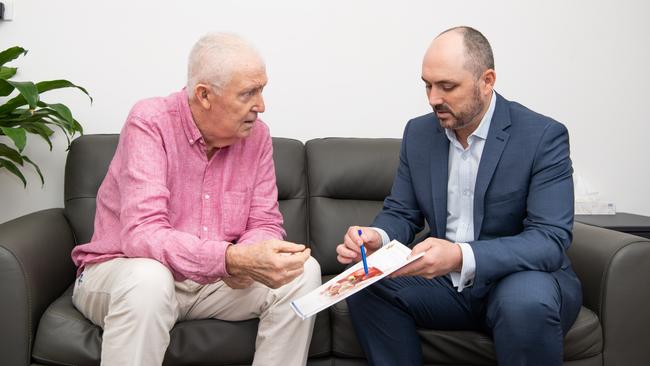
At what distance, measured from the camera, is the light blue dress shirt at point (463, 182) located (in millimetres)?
1910

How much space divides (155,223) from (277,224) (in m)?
0.43

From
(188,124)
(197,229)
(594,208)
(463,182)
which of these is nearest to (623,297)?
(463,182)

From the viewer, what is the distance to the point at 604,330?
1.87 m

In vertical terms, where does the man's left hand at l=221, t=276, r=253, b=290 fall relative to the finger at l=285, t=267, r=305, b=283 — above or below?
→ below

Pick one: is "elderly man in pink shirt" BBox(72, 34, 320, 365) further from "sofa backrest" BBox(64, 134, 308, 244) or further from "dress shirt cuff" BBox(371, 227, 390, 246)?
"sofa backrest" BBox(64, 134, 308, 244)

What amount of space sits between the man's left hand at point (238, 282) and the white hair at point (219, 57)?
536 mm

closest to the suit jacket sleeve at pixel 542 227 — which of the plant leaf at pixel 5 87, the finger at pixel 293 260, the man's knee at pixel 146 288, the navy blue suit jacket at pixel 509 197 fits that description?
the navy blue suit jacket at pixel 509 197

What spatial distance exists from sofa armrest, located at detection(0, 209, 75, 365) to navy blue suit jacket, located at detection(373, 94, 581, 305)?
3.35ft

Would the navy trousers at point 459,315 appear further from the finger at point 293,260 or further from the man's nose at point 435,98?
the man's nose at point 435,98

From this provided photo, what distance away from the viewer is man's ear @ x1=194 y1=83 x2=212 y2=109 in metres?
1.81

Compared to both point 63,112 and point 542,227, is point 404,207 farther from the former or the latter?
point 63,112

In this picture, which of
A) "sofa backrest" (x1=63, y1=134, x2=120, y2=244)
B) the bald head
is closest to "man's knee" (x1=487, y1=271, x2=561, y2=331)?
the bald head

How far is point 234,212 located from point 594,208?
5.56 feet

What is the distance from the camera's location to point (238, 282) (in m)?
1.75
